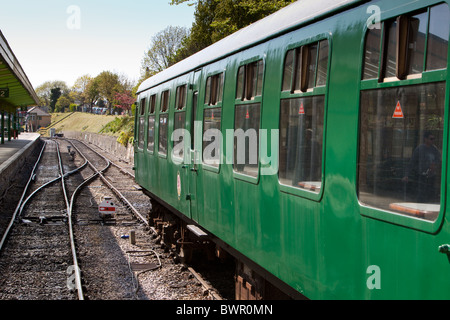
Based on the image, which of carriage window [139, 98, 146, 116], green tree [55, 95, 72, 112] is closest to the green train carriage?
carriage window [139, 98, 146, 116]

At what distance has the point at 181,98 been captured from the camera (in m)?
8.77

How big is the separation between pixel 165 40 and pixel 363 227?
57.9 meters

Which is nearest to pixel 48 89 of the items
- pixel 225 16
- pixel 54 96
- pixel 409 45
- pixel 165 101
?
pixel 54 96

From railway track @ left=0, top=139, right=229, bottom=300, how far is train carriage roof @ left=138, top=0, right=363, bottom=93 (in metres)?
3.44

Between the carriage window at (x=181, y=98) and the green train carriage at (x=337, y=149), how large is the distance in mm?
1687

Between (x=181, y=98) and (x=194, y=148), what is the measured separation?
1.34m

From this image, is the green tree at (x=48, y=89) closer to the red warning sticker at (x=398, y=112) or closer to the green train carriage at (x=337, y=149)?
the green train carriage at (x=337, y=149)

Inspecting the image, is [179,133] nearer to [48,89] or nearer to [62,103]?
[62,103]

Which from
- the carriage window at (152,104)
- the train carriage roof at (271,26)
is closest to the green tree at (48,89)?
the carriage window at (152,104)

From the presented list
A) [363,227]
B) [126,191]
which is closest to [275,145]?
[363,227]

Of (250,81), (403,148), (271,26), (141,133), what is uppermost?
(271,26)

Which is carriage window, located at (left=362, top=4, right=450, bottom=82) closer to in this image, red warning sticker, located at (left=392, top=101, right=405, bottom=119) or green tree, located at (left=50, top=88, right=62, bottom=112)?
red warning sticker, located at (left=392, top=101, right=405, bottom=119)

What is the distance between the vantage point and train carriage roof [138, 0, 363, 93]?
14.3ft

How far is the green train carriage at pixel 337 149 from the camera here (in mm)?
3084
